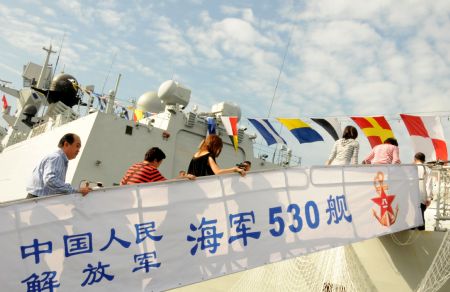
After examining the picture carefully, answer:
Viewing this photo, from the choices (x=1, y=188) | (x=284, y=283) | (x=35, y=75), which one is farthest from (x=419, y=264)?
(x=35, y=75)

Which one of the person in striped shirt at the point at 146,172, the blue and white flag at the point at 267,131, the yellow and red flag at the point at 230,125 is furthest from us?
the yellow and red flag at the point at 230,125

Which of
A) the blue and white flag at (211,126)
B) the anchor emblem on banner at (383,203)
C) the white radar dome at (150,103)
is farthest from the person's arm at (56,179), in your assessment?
the white radar dome at (150,103)

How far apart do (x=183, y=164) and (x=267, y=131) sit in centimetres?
398

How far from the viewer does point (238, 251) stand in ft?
11.4

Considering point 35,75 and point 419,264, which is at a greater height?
point 35,75

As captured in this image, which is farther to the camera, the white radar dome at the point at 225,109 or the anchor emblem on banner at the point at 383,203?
the white radar dome at the point at 225,109

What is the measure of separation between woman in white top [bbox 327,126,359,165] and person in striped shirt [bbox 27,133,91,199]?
349 centimetres

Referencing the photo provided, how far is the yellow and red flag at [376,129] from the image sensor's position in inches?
250

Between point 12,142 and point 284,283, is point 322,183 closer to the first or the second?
point 284,283

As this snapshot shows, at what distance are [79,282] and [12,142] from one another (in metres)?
19.7

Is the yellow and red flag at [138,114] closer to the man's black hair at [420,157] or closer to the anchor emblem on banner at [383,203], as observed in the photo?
the man's black hair at [420,157]

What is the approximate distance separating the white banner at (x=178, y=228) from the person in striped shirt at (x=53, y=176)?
6.5 inches

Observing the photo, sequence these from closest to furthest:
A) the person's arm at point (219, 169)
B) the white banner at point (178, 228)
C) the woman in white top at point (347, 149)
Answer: the white banner at point (178, 228)
the person's arm at point (219, 169)
the woman in white top at point (347, 149)

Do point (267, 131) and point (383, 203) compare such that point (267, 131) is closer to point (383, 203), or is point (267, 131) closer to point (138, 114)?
point (383, 203)
